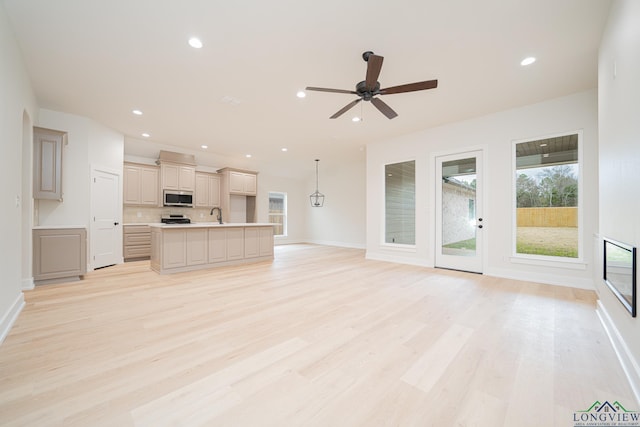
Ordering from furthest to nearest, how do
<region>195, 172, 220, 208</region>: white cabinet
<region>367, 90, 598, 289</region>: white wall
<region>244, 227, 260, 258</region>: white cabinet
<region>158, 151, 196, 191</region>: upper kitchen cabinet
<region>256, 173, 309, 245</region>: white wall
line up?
<region>256, 173, 309, 245</region>: white wall → <region>195, 172, 220, 208</region>: white cabinet → <region>158, 151, 196, 191</region>: upper kitchen cabinet → <region>244, 227, 260, 258</region>: white cabinet → <region>367, 90, 598, 289</region>: white wall

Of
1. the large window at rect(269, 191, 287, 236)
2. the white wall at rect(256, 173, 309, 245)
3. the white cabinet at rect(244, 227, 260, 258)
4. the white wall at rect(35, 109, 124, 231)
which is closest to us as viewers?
the white wall at rect(35, 109, 124, 231)

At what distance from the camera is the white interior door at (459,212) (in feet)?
15.5

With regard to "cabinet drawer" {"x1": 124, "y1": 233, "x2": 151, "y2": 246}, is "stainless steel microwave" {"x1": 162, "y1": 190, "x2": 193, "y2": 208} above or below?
above

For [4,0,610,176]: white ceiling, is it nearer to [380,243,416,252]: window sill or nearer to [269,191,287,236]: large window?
[380,243,416,252]: window sill

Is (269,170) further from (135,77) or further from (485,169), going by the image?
(485,169)

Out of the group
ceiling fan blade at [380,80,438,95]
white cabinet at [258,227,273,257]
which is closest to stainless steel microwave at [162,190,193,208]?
white cabinet at [258,227,273,257]

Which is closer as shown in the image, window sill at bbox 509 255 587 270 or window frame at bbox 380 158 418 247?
window sill at bbox 509 255 587 270

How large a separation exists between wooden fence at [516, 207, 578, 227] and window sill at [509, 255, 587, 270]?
536mm

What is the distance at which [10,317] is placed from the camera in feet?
7.98

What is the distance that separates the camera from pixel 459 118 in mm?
4738

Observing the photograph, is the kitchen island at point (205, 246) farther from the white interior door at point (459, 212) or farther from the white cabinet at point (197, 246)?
the white interior door at point (459, 212)

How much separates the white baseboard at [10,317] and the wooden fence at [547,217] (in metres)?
6.47

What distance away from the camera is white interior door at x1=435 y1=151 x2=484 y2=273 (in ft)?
15.5

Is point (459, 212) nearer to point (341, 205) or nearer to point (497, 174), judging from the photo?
point (497, 174)
